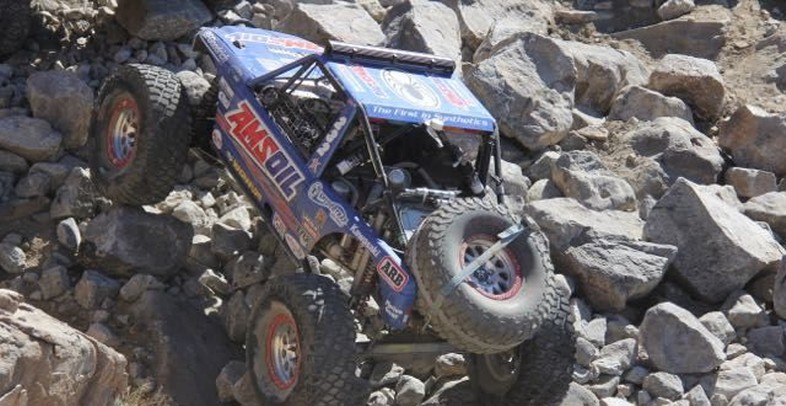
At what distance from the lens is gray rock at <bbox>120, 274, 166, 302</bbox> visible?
10250 mm

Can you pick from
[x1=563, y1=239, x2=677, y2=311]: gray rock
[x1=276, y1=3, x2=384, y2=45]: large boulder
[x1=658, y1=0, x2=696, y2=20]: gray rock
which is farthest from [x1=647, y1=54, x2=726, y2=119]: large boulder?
[x1=563, y1=239, x2=677, y2=311]: gray rock

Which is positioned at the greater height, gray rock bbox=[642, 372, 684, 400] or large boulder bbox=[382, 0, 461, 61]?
large boulder bbox=[382, 0, 461, 61]

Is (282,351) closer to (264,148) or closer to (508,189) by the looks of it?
(264,148)

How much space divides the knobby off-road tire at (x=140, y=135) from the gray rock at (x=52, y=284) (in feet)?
2.35

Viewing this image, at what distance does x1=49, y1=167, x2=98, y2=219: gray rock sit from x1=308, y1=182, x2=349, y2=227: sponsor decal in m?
2.21

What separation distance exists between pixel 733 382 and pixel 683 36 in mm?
5904

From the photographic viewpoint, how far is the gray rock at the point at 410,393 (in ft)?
A: 32.4

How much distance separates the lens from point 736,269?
11258 mm

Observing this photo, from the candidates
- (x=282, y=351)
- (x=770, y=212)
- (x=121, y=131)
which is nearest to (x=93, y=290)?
(x=121, y=131)

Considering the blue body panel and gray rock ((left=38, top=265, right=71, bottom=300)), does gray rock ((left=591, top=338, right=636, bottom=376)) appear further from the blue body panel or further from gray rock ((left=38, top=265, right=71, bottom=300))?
gray rock ((left=38, top=265, right=71, bottom=300))

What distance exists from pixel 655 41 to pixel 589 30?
0.70 meters

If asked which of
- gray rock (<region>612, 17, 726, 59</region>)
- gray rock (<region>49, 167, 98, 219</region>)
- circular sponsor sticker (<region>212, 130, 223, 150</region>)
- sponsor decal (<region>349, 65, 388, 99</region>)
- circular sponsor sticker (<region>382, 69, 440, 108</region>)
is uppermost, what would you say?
sponsor decal (<region>349, 65, 388, 99</region>)

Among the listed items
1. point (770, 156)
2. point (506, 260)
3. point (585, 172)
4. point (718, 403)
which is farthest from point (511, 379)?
point (770, 156)

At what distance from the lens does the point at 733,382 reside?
1027 centimetres
